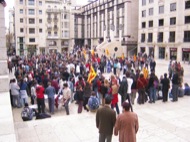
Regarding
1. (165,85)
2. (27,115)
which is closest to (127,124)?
(27,115)

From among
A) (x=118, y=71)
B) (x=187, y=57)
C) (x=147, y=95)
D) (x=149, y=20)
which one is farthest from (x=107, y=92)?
(x=149, y=20)

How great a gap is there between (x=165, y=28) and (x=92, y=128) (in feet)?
138

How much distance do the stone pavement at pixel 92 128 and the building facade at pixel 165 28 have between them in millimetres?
34238

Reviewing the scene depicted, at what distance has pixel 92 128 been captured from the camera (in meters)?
8.38

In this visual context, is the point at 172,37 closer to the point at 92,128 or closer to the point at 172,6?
the point at 172,6

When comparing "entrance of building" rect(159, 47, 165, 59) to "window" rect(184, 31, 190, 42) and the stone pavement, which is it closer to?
"window" rect(184, 31, 190, 42)

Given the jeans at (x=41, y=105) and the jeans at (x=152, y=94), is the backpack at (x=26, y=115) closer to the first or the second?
the jeans at (x=41, y=105)

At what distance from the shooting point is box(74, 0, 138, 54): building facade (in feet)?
192

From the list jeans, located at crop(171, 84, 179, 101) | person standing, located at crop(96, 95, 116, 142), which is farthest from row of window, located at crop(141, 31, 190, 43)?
person standing, located at crop(96, 95, 116, 142)

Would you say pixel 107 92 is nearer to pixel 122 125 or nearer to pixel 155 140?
pixel 155 140

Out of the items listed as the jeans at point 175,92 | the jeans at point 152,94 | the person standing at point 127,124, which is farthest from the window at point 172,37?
the person standing at point 127,124

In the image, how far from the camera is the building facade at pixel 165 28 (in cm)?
4216

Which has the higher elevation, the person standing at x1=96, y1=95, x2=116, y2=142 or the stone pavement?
the person standing at x1=96, y1=95, x2=116, y2=142

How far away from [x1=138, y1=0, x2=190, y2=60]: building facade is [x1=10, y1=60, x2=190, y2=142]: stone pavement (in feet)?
112
